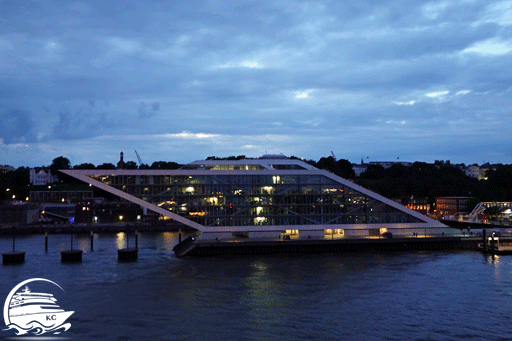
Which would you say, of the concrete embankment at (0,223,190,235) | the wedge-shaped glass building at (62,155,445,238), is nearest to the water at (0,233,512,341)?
the wedge-shaped glass building at (62,155,445,238)

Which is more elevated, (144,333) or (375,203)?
(375,203)

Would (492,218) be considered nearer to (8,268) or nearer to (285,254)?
(285,254)

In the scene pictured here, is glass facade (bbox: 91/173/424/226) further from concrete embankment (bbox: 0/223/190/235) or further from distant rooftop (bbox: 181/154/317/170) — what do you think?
concrete embankment (bbox: 0/223/190/235)

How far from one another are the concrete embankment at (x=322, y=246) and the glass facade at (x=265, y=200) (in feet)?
→ 15.5

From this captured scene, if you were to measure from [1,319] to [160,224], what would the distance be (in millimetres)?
81869

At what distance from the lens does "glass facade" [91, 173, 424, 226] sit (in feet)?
236

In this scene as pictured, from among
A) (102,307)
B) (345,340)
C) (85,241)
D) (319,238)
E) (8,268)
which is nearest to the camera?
(345,340)

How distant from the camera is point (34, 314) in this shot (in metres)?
39.6

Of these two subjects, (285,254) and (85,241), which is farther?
(85,241)

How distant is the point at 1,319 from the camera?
125 ft

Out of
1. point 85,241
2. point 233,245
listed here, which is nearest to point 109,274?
point 233,245

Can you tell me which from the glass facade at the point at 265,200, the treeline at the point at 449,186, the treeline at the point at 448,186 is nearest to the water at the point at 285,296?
the glass facade at the point at 265,200

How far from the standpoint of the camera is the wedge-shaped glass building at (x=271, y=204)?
71.9m

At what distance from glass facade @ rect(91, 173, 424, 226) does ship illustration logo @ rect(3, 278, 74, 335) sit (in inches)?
1110
